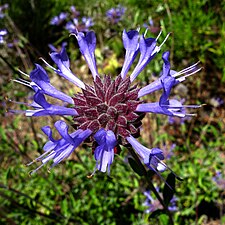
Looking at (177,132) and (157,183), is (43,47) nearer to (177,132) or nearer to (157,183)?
(177,132)

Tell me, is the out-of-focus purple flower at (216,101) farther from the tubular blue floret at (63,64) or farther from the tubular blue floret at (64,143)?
the tubular blue floret at (64,143)

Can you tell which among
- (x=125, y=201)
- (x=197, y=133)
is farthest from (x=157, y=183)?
(x=197, y=133)

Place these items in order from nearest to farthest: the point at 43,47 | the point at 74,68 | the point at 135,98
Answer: the point at 135,98
the point at 74,68
the point at 43,47

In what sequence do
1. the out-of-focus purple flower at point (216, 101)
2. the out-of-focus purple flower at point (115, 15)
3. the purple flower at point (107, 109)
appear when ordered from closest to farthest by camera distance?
the purple flower at point (107, 109) < the out-of-focus purple flower at point (115, 15) < the out-of-focus purple flower at point (216, 101)

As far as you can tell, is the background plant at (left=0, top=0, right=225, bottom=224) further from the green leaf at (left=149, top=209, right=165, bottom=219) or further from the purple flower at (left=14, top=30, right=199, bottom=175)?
the purple flower at (left=14, top=30, right=199, bottom=175)

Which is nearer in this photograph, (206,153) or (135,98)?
(135,98)

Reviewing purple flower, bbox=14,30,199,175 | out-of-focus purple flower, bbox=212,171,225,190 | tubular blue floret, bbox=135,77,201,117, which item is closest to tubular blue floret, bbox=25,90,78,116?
purple flower, bbox=14,30,199,175

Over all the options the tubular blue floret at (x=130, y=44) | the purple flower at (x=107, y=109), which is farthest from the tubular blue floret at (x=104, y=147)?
the tubular blue floret at (x=130, y=44)

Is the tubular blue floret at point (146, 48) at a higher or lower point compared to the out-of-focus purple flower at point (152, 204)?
higher

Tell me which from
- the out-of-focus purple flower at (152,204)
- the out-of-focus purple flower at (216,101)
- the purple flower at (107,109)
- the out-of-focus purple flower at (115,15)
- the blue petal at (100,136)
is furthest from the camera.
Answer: the out-of-focus purple flower at (216,101)
